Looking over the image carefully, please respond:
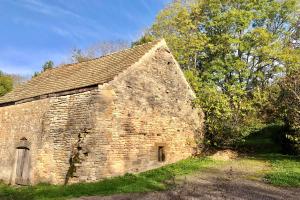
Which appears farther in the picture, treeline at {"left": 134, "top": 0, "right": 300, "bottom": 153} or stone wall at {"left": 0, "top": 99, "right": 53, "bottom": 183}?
treeline at {"left": 134, "top": 0, "right": 300, "bottom": 153}

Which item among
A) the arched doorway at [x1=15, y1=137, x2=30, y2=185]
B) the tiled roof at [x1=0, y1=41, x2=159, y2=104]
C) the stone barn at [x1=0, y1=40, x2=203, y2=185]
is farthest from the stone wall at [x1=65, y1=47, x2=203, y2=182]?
the arched doorway at [x1=15, y1=137, x2=30, y2=185]

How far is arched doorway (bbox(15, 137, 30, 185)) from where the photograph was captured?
1673 cm

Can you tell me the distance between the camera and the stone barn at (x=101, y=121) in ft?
48.2

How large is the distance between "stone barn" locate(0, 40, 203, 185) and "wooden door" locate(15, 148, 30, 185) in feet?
0.15

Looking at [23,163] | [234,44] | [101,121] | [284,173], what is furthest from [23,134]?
[234,44]

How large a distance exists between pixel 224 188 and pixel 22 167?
9.86 meters

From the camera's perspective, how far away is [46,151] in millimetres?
15922

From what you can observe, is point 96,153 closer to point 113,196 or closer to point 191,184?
point 113,196

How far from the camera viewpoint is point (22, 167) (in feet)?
56.0

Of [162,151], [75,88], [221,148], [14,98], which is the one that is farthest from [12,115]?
[221,148]

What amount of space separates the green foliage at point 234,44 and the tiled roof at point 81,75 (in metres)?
8.44

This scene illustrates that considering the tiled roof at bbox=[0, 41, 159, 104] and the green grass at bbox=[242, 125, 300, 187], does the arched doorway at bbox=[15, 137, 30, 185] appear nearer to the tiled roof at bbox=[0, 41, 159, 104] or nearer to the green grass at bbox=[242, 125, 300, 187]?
the tiled roof at bbox=[0, 41, 159, 104]

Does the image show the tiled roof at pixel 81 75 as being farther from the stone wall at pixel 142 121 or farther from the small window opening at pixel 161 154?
the small window opening at pixel 161 154

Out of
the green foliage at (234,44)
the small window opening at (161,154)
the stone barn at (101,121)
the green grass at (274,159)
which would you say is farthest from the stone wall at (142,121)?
the green foliage at (234,44)
